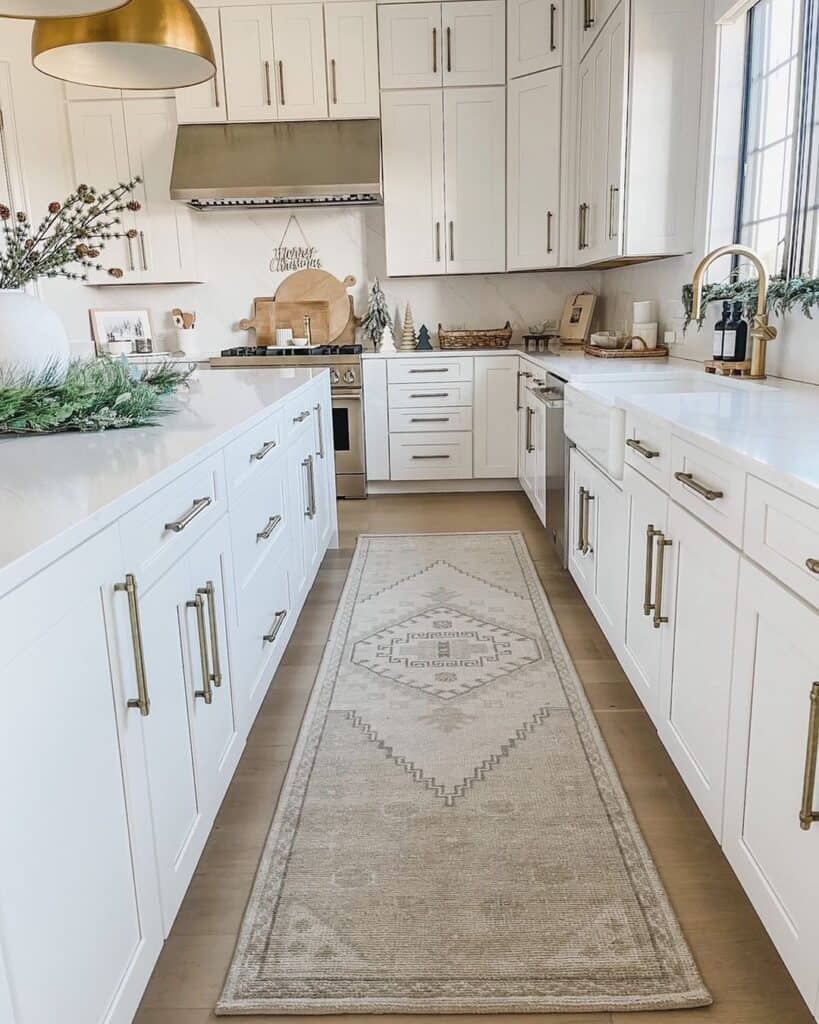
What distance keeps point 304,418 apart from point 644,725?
164 centimetres

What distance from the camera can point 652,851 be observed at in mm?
1705

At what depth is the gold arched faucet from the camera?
7.97 ft

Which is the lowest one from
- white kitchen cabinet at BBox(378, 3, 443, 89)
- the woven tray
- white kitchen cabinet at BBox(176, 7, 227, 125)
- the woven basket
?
the woven tray

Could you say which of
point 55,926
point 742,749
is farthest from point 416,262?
point 55,926

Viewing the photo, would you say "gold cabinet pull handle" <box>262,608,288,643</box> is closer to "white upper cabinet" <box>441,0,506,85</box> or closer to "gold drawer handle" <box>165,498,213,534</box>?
"gold drawer handle" <box>165,498,213,534</box>

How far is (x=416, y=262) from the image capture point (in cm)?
492

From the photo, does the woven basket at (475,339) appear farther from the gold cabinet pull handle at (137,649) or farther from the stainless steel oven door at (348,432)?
the gold cabinet pull handle at (137,649)

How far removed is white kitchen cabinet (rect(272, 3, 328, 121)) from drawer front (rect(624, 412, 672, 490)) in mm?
3435

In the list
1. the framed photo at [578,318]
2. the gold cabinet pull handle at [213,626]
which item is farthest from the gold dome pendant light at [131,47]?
the framed photo at [578,318]

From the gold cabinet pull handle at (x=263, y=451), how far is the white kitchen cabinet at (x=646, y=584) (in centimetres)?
101

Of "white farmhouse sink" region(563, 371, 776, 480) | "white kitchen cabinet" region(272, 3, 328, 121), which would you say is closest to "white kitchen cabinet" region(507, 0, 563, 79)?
"white kitchen cabinet" region(272, 3, 328, 121)

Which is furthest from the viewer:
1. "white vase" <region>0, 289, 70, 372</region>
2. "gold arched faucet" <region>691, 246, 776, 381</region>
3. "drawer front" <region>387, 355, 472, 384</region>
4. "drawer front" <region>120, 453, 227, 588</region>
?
"drawer front" <region>387, 355, 472, 384</region>

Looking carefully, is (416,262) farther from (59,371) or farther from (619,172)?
(59,371)

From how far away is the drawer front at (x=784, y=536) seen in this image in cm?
114
